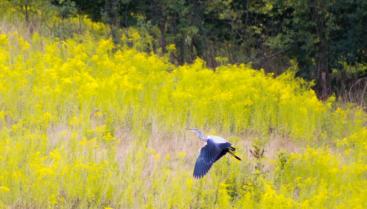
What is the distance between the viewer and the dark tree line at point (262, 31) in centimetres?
1307

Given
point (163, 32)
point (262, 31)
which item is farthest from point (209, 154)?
point (262, 31)

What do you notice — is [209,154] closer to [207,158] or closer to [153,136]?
[207,158]

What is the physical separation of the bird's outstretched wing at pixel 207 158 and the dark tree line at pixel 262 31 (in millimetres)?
→ 6192

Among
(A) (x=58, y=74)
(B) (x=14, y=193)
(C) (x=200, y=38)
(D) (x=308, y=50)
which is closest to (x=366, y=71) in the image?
(D) (x=308, y=50)

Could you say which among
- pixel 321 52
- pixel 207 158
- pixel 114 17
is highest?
pixel 114 17

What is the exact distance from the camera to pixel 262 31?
14.6 meters

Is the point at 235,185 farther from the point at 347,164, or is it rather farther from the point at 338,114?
the point at 338,114

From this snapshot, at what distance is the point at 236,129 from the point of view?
9.75 meters

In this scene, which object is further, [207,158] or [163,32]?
[163,32]

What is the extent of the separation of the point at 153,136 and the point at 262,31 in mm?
6185

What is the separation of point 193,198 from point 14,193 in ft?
5.78

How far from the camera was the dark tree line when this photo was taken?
1307 centimetres

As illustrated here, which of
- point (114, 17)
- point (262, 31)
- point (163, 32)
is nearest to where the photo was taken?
point (163, 32)

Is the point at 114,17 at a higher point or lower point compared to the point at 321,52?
higher
